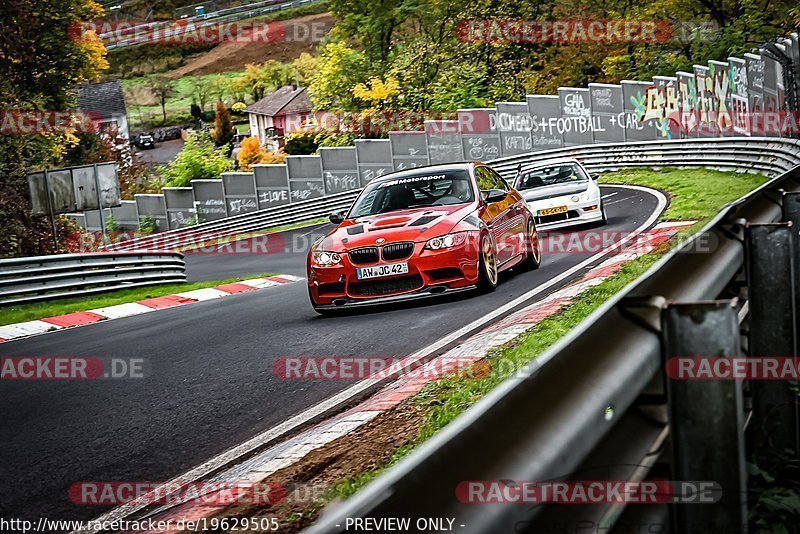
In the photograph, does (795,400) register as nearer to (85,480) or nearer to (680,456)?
(680,456)

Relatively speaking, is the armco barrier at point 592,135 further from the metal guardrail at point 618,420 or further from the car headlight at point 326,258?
the metal guardrail at point 618,420

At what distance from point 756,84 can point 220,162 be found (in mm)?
31561

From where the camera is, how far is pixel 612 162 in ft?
113

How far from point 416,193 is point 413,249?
5.54 ft

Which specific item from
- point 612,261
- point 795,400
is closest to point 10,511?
point 795,400

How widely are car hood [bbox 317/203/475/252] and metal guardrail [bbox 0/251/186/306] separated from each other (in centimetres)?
811

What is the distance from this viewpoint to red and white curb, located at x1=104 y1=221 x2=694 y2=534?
481 centimetres

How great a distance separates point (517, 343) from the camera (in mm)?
7555

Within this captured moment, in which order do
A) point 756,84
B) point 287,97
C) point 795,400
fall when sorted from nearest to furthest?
point 795,400 → point 756,84 → point 287,97

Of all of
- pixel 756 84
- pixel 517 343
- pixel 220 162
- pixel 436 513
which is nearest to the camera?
pixel 436 513

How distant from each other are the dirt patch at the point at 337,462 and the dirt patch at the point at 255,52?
419 feet

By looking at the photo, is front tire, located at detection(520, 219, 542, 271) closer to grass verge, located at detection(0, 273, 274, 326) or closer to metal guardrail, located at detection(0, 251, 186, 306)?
grass verge, located at detection(0, 273, 274, 326)

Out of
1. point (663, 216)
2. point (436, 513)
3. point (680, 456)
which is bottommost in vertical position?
point (663, 216)

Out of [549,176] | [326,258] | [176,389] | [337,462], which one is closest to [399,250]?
[326,258]
